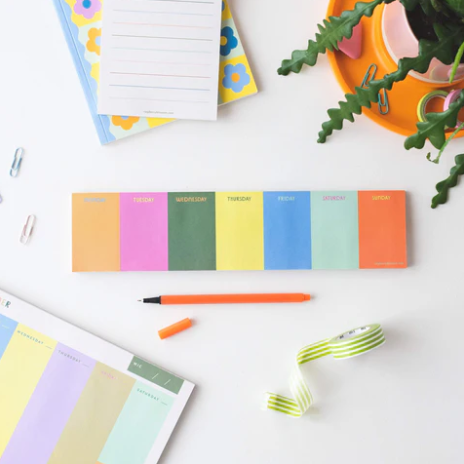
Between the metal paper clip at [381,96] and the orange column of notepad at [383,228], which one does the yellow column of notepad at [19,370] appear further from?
the metal paper clip at [381,96]

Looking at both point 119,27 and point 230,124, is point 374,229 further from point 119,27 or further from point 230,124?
point 119,27

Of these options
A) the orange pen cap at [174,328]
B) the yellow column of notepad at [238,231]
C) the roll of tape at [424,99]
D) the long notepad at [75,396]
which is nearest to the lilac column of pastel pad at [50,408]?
the long notepad at [75,396]

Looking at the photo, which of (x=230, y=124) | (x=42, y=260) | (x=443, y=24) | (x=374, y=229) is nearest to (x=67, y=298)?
(x=42, y=260)

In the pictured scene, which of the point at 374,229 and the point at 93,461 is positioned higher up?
the point at 374,229

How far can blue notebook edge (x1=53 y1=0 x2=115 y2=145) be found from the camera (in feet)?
2.36

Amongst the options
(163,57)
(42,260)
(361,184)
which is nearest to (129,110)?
(163,57)

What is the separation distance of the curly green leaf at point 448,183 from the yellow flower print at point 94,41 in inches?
21.2

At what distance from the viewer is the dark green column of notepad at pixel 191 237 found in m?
0.73

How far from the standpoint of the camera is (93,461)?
28.4 inches

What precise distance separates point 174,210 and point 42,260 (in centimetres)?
22

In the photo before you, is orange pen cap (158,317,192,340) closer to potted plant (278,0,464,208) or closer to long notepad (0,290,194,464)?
long notepad (0,290,194,464)

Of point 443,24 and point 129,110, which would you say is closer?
point 443,24

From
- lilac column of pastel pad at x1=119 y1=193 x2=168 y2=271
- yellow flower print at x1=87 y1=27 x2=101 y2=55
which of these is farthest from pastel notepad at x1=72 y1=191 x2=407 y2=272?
yellow flower print at x1=87 y1=27 x2=101 y2=55

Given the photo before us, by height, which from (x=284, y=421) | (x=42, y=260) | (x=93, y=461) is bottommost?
(x=93, y=461)
